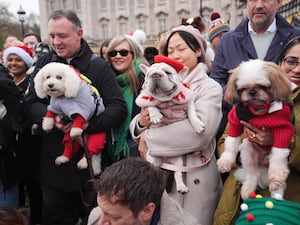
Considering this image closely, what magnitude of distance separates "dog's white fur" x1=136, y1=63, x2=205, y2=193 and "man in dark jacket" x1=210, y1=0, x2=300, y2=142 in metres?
0.65

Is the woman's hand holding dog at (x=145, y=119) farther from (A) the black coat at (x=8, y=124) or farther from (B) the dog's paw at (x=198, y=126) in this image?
(A) the black coat at (x=8, y=124)

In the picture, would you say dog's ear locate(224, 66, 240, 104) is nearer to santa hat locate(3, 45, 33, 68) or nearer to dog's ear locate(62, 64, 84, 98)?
dog's ear locate(62, 64, 84, 98)

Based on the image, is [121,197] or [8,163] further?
[8,163]

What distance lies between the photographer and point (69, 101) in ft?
10.0

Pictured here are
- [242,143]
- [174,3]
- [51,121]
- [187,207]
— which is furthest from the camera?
[174,3]

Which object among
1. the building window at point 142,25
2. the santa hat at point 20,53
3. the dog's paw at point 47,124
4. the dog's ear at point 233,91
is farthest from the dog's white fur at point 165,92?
the building window at point 142,25

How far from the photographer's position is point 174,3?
5750 centimetres

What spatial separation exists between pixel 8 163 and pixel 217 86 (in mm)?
2074

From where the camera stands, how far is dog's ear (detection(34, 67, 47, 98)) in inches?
119

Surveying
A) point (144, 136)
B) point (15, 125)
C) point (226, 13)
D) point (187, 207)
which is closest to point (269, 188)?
point (187, 207)

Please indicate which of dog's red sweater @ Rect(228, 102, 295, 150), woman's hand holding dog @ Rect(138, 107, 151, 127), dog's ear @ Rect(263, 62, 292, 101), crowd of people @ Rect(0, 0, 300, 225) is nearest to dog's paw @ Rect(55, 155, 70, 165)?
crowd of people @ Rect(0, 0, 300, 225)

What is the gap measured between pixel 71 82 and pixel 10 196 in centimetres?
131

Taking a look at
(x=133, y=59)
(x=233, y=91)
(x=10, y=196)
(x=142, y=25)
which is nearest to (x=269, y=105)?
(x=233, y=91)

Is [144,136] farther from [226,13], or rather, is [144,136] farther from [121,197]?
[226,13]
